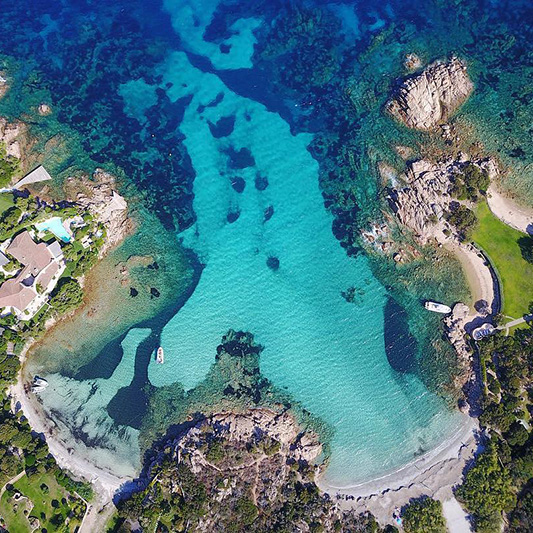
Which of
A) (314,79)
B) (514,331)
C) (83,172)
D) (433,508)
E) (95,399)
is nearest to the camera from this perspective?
(433,508)

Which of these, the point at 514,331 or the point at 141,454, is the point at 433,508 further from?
the point at 141,454

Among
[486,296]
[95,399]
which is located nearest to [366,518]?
[486,296]

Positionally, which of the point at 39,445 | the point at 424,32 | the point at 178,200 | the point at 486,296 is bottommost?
the point at 39,445

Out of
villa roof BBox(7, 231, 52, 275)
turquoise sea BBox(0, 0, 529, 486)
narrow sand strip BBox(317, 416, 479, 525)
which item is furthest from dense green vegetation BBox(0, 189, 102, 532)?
narrow sand strip BBox(317, 416, 479, 525)

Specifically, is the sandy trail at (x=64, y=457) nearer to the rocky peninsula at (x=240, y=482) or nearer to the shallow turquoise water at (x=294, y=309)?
the rocky peninsula at (x=240, y=482)

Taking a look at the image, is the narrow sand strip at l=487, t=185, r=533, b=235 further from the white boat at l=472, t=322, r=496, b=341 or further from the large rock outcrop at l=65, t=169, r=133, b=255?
the large rock outcrop at l=65, t=169, r=133, b=255

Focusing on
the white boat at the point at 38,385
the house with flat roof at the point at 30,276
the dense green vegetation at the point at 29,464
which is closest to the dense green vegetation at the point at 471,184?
the dense green vegetation at the point at 29,464
